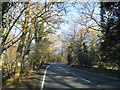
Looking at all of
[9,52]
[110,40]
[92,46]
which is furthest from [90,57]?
[9,52]

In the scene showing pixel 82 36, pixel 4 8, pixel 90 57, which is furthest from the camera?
pixel 82 36

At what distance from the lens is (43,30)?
2700 cm

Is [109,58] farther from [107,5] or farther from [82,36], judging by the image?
[82,36]

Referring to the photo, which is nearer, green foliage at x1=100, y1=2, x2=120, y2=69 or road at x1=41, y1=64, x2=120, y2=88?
road at x1=41, y1=64, x2=120, y2=88

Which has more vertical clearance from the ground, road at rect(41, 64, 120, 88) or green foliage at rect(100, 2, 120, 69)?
green foliage at rect(100, 2, 120, 69)

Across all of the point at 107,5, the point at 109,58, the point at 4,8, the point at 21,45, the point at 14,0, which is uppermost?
the point at 107,5

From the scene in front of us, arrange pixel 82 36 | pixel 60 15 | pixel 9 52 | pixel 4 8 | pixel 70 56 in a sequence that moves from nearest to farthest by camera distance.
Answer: pixel 4 8, pixel 60 15, pixel 9 52, pixel 82 36, pixel 70 56

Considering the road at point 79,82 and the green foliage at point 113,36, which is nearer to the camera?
the road at point 79,82

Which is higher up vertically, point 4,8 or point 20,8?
point 20,8

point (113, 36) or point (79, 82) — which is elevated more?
A: point (113, 36)

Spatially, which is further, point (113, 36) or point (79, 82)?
point (113, 36)

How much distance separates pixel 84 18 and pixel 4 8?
56.3ft

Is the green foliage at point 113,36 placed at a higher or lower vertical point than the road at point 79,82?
higher

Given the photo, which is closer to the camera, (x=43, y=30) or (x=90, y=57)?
(x=43, y=30)
